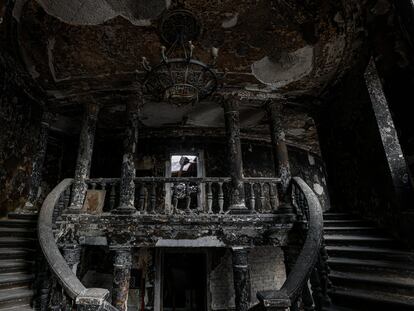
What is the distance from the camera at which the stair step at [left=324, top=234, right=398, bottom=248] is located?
3805 millimetres

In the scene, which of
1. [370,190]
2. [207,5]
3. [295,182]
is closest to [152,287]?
→ [295,182]

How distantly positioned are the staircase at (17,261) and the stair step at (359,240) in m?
4.91

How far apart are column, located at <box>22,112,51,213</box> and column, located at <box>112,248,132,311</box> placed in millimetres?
2663

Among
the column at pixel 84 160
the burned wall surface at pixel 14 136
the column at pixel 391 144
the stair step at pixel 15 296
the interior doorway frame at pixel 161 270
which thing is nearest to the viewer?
the stair step at pixel 15 296

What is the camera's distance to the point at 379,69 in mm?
3250

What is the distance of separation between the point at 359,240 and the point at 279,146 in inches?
102

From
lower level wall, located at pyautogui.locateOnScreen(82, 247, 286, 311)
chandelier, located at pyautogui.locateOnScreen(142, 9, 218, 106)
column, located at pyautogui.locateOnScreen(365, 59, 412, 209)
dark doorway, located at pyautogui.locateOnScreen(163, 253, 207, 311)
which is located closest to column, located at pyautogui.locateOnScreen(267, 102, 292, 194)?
column, located at pyautogui.locateOnScreen(365, 59, 412, 209)

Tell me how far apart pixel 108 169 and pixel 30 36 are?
5019 mm

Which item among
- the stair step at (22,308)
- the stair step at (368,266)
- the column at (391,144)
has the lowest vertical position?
the stair step at (22,308)

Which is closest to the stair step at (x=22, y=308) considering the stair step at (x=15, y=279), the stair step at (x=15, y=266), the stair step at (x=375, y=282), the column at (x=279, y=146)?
the stair step at (x=15, y=279)

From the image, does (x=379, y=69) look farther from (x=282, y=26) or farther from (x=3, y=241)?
(x=3, y=241)

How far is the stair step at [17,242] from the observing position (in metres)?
4.06

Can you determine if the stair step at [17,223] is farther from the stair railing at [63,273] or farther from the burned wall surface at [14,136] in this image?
the stair railing at [63,273]

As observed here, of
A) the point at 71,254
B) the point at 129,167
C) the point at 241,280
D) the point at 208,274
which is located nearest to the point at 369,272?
the point at 241,280
